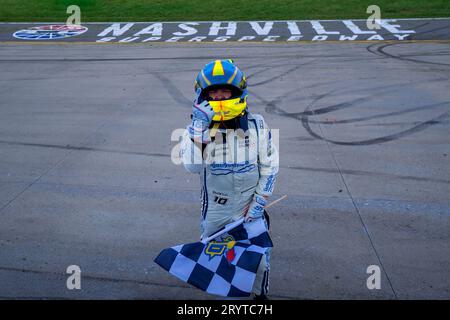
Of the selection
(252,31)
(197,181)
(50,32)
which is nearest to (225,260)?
(197,181)

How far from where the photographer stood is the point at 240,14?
2167cm

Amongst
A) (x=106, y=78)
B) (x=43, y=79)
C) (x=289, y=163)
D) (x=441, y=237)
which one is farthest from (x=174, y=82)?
(x=441, y=237)

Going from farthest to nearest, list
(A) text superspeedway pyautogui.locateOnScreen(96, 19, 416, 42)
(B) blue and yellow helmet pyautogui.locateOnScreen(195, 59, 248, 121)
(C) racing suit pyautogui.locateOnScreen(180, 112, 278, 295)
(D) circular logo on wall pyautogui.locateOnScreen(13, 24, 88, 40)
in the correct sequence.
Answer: (D) circular logo on wall pyautogui.locateOnScreen(13, 24, 88, 40) → (A) text superspeedway pyautogui.locateOnScreen(96, 19, 416, 42) → (C) racing suit pyautogui.locateOnScreen(180, 112, 278, 295) → (B) blue and yellow helmet pyautogui.locateOnScreen(195, 59, 248, 121)

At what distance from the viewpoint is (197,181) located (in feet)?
21.2

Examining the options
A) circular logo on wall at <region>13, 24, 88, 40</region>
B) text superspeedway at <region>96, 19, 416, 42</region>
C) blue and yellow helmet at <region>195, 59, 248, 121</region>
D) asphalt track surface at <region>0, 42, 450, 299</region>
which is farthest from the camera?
circular logo on wall at <region>13, 24, 88, 40</region>

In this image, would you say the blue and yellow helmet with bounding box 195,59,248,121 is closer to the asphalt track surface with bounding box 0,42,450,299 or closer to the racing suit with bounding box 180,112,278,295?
the racing suit with bounding box 180,112,278,295

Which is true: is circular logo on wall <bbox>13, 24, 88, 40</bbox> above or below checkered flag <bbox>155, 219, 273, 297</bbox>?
below

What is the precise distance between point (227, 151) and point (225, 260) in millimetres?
768

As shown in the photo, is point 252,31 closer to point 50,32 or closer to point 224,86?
point 50,32

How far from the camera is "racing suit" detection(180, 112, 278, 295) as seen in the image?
3.35m

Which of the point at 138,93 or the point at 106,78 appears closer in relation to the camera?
the point at 138,93

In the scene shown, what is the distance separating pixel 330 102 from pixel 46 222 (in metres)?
6.20

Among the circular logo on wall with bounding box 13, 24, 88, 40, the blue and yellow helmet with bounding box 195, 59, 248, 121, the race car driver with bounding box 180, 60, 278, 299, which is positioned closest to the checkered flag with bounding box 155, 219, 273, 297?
the race car driver with bounding box 180, 60, 278, 299
